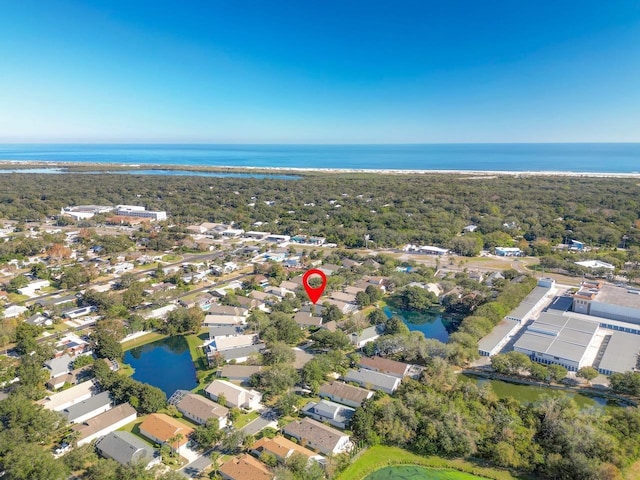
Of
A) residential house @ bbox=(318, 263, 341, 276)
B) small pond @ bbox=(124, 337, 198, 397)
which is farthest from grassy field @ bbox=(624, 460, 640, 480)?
residential house @ bbox=(318, 263, 341, 276)

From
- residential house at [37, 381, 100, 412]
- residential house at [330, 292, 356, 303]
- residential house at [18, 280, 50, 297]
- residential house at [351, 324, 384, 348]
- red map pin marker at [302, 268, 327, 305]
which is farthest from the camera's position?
residential house at [18, 280, 50, 297]

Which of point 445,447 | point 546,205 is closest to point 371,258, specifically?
point 445,447

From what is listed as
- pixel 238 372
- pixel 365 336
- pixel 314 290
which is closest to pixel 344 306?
pixel 314 290

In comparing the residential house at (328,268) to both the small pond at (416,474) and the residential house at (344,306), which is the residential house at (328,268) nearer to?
the residential house at (344,306)

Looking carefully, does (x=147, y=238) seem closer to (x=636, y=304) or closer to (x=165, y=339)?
(x=165, y=339)

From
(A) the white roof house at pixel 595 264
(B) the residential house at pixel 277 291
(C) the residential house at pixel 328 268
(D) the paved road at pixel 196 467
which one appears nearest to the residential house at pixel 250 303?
(B) the residential house at pixel 277 291

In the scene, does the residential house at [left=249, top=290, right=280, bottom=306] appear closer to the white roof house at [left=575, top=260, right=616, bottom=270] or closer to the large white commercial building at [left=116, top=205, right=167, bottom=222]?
the white roof house at [left=575, top=260, right=616, bottom=270]
